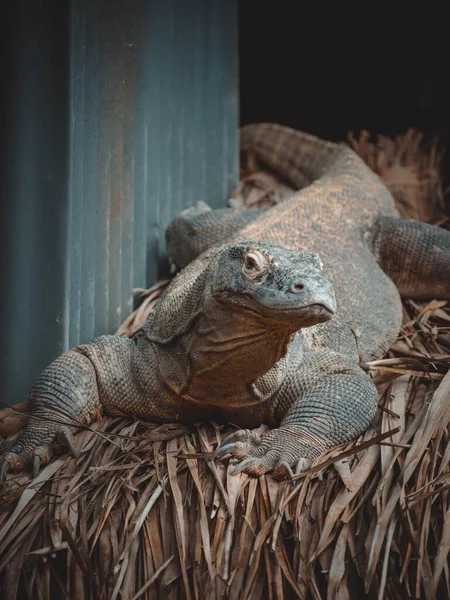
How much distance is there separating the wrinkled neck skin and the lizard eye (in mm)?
146

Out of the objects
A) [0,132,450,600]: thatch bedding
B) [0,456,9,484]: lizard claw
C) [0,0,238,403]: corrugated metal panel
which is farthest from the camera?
[0,0,238,403]: corrugated metal panel

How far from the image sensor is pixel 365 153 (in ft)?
21.5

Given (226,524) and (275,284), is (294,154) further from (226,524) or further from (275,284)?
(226,524)

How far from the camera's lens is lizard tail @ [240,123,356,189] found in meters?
5.81

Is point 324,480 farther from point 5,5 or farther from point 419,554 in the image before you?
point 5,5

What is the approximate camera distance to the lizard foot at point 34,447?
10.0 ft

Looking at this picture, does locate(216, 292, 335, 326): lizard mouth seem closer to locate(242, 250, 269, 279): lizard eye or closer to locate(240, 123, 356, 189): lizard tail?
locate(242, 250, 269, 279): lizard eye

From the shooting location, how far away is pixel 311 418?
3.10 meters

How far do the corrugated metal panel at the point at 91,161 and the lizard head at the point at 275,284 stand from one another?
118 cm

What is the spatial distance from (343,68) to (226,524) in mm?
6093

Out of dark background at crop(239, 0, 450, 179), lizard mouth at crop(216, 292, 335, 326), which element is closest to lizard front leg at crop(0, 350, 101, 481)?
lizard mouth at crop(216, 292, 335, 326)

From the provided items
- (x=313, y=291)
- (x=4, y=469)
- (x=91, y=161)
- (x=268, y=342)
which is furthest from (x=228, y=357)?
(x=91, y=161)

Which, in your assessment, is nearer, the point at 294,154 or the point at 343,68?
the point at 294,154

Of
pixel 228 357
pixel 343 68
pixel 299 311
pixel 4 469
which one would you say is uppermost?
pixel 343 68
